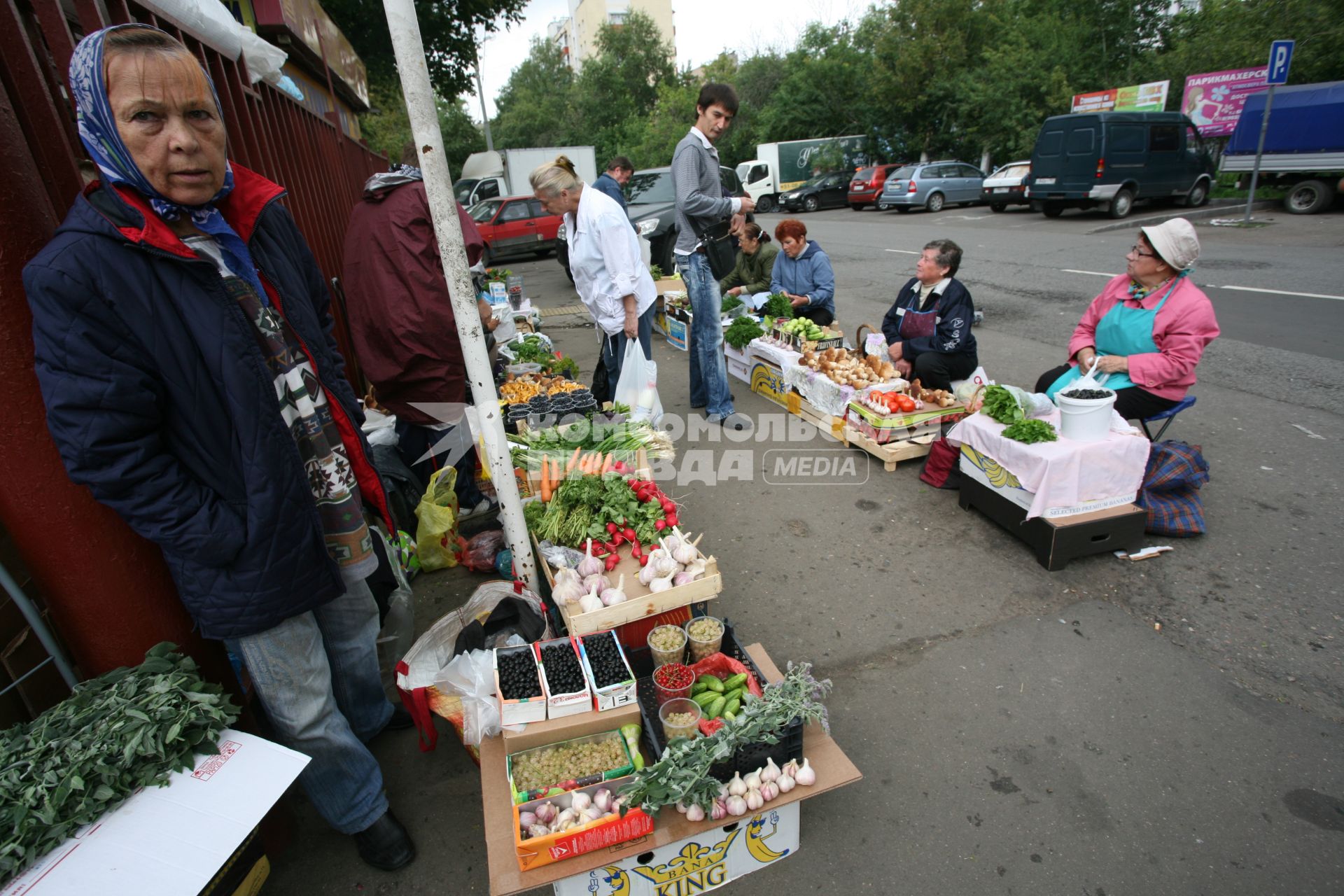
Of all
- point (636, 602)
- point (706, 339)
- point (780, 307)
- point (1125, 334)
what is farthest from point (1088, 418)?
point (780, 307)

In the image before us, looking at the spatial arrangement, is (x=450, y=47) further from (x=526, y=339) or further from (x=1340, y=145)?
(x=1340, y=145)

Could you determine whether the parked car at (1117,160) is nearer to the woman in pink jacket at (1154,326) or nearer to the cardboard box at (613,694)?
the woman in pink jacket at (1154,326)

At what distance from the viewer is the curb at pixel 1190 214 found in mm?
15672

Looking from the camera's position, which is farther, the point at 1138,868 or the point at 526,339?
the point at 526,339

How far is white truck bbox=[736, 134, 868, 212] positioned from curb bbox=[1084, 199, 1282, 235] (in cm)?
1307

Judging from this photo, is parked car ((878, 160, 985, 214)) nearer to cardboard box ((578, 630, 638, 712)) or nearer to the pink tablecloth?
the pink tablecloth

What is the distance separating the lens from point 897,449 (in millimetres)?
4883

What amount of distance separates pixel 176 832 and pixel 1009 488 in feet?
12.9

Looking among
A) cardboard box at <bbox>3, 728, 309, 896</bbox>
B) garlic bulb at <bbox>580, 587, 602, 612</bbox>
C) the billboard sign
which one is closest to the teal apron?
garlic bulb at <bbox>580, 587, 602, 612</bbox>

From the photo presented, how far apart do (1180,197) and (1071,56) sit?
12046 millimetres

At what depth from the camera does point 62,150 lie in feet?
6.49

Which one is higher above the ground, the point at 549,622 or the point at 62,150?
the point at 62,150

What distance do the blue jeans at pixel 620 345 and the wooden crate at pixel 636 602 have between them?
1.98 m

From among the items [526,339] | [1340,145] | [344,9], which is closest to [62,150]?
[526,339]
